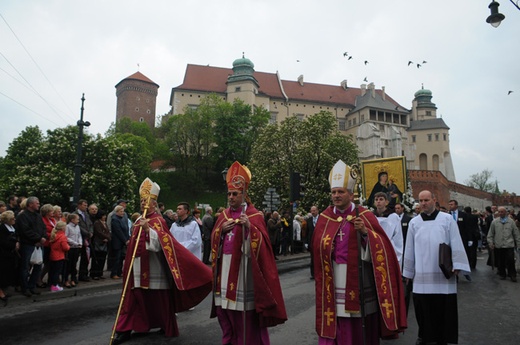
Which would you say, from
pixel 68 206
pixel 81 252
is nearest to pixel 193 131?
pixel 68 206

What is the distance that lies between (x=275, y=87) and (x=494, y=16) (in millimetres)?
79574

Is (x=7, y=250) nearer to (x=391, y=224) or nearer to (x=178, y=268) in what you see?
(x=178, y=268)

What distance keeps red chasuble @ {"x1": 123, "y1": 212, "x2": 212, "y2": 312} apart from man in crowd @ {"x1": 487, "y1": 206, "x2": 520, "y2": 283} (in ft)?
31.2

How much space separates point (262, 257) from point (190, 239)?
12.4 ft

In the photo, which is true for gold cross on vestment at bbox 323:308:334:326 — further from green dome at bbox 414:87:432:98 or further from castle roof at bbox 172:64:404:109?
green dome at bbox 414:87:432:98

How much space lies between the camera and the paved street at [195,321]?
619cm

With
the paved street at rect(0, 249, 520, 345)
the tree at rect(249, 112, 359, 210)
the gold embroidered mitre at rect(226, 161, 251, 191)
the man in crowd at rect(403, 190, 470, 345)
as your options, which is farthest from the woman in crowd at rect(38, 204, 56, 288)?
the tree at rect(249, 112, 359, 210)

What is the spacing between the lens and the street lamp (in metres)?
10.1

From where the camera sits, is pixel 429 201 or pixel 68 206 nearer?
pixel 429 201

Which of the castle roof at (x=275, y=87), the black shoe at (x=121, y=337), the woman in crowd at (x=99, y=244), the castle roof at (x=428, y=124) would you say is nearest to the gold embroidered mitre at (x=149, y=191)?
the black shoe at (x=121, y=337)

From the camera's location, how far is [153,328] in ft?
21.1

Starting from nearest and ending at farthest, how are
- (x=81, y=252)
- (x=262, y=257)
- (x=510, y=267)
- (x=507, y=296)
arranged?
1. (x=262, y=257)
2. (x=507, y=296)
3. (x=81, y=252)
4. (x=510, y=267)

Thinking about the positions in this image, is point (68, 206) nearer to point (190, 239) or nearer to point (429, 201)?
point (190, 239)

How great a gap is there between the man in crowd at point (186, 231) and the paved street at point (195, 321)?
124cm
